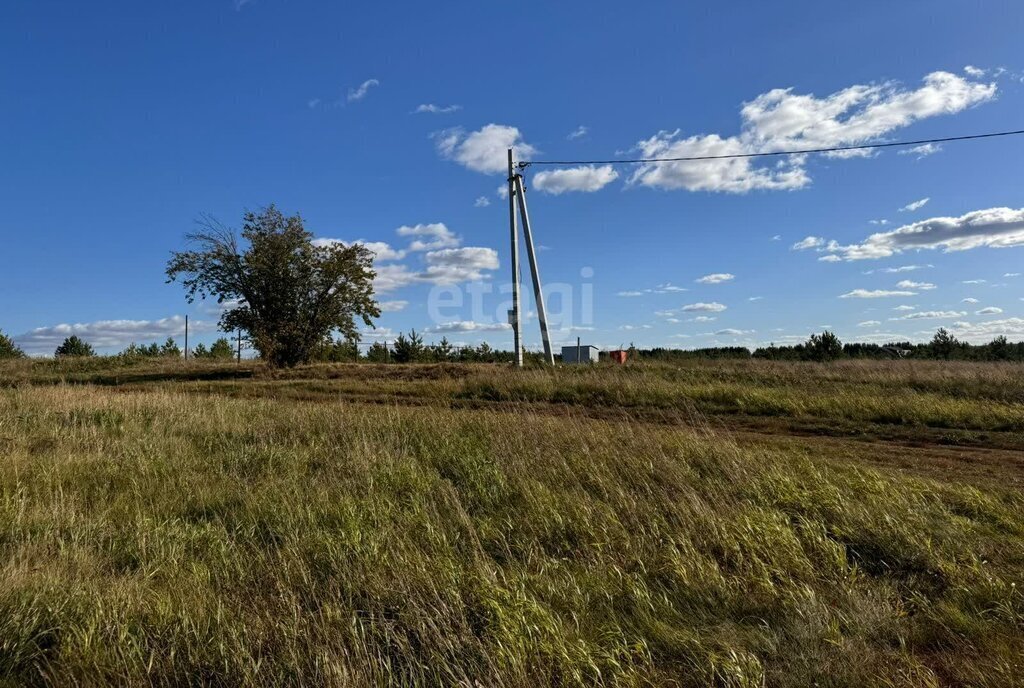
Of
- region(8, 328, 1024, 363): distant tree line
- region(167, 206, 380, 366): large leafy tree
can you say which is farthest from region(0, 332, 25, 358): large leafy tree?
region(167, 206, 380, 366): large leafy tree

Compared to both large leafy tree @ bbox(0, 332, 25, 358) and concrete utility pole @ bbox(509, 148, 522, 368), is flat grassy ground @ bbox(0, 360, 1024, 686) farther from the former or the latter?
large leafy tree @ bbox(0, 332, 25, 358)

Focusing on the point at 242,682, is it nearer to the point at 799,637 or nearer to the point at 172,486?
the point at 799,637

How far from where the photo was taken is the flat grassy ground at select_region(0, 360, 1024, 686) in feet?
9.93

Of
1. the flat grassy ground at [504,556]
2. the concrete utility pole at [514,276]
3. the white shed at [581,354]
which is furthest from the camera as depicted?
the white shed at [581,354]

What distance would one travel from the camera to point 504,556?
444cm

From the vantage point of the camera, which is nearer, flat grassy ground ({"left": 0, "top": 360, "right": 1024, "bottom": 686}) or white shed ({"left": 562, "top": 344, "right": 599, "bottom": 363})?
flat grassy ground ({"left": 0, "top": 360, "right": 1024, "bottom": 686})

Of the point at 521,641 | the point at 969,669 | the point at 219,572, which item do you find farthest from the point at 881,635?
the point at 219,572

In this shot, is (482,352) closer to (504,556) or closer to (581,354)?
(581,354)

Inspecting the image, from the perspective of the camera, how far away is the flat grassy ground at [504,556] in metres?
3.03

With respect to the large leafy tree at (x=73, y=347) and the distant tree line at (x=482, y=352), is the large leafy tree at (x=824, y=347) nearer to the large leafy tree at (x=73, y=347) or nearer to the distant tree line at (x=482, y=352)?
the distant tree line at (x=482, y=352)

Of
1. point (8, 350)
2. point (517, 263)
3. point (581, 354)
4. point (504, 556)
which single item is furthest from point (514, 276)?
point (8, 350)

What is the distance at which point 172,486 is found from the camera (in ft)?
20.2

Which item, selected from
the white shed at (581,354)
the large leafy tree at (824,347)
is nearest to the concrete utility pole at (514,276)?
the white shed at (581,354)

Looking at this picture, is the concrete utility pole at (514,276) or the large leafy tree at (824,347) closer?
the concrete utility pole at (514,276)
